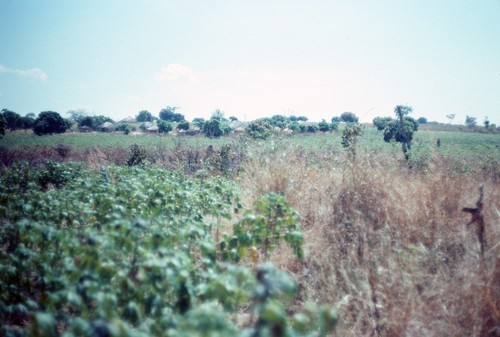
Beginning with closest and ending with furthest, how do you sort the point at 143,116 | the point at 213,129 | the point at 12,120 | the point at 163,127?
the point at 213,129
the point at 12,120
the point at 163,127
the point at 143,116

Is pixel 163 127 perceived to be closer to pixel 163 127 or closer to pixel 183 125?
pixel 163 127

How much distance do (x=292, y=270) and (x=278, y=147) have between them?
362 centimetres

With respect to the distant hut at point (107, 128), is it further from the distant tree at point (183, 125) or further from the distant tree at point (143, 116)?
the distant tree at point (143, 116)

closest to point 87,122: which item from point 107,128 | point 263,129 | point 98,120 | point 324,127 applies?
point 107,128

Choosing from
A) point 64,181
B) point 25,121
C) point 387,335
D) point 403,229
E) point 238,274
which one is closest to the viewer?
point 238,274

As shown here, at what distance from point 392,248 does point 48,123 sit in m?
52.5

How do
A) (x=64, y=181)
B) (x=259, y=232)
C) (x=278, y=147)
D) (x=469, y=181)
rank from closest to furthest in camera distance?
(x=259, y=232) → (x=469, y=181) → (x=278, y=147) → (x=64, y=181)

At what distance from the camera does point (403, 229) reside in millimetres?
3885

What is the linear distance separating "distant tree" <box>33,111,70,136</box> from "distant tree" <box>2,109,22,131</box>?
483 inches

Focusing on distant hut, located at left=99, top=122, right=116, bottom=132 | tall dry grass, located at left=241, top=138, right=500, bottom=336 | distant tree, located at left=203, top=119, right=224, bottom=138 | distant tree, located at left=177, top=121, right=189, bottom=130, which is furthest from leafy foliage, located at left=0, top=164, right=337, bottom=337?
distant hut, located at left=99, top=122, right=116, bottom=132

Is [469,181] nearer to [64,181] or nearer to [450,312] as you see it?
[450,312]

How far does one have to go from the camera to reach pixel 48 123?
4397cm

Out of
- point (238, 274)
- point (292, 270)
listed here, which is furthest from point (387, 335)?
point (238, 274)

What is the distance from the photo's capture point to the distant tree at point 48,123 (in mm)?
43406
